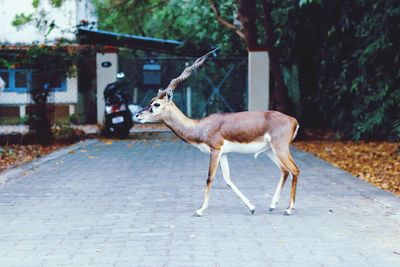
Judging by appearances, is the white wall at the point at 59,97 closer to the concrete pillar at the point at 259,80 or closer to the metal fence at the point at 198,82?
the metal fence at the point at 198,82

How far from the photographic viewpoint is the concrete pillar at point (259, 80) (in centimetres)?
2209

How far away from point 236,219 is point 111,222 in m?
1.42

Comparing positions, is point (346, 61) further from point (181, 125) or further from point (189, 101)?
point (181, 125)

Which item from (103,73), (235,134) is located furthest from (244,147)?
(103,73)

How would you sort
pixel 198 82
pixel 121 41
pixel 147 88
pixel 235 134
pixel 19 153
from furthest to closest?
pixel 198 82 → pixel 147 88 → pixel 121 41 → pixel 19 153 → pixel 235 134

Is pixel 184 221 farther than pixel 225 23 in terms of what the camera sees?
No

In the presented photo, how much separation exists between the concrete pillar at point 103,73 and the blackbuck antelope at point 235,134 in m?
13.9

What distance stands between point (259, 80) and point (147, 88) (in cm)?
580

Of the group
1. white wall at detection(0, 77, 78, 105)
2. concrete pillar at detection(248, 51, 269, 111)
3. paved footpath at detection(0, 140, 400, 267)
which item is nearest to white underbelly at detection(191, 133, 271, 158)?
paved footpath at detection(0, 140, 400, 267)

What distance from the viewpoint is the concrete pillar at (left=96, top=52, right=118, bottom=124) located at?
22.8 meters

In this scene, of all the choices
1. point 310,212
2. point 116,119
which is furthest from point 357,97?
point 310,212

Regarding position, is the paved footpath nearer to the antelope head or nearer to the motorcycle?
the antelope head

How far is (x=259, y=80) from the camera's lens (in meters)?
22.2

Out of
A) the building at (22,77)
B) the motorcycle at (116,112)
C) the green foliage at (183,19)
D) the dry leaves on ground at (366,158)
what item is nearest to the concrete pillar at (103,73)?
the motorcycle at (116,112)
